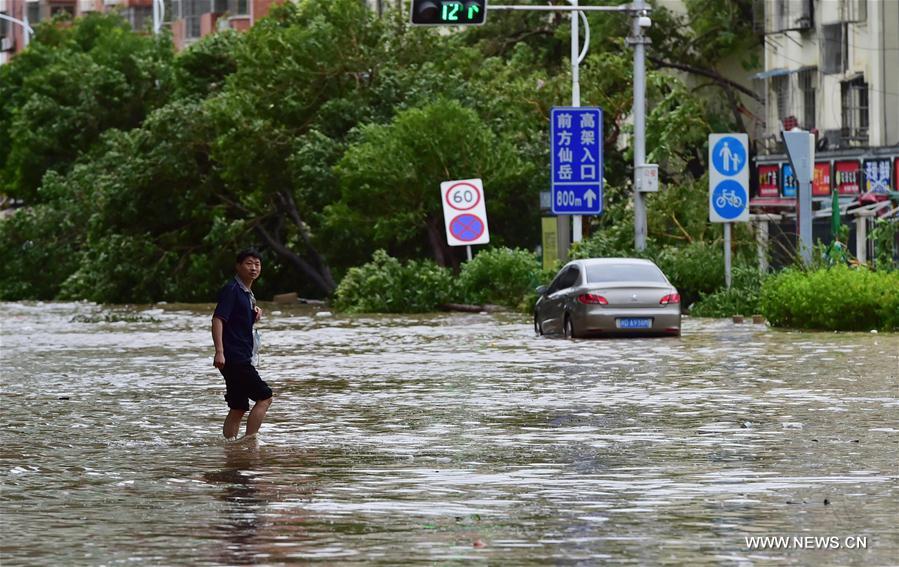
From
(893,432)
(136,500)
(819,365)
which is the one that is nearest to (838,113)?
(819,365)

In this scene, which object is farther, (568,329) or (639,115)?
(639,115)

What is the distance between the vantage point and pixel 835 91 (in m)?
57.7

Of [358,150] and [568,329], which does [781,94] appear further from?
[568,329]

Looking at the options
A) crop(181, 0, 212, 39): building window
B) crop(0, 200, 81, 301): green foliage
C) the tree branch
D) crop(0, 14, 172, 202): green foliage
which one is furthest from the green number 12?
crop(181, 0, 212, 39): building window

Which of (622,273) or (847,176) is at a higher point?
(847,176)

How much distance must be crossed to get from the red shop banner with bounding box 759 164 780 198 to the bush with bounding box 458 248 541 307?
1023 centimetres

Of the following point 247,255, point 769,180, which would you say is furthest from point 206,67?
point 247,255

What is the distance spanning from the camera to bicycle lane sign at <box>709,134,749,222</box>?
4184 cm

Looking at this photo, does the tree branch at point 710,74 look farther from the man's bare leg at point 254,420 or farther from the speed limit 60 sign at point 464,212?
the man's bare leg at point 254,420

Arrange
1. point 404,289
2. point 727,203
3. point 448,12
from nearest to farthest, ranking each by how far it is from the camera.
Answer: point 448,12 → point 727,203 → point 404,289

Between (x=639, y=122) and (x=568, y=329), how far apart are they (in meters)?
11.1

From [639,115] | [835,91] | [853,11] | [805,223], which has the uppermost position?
[853,11]

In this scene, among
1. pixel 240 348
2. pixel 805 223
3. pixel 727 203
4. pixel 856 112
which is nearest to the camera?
pixel 240 348

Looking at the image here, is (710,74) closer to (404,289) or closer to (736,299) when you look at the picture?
(404,289)
